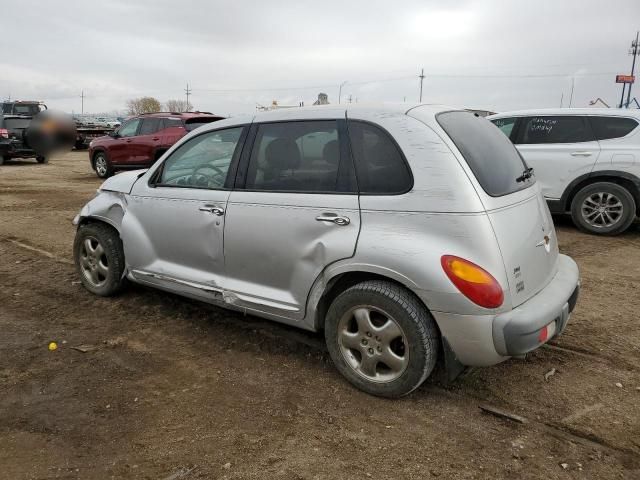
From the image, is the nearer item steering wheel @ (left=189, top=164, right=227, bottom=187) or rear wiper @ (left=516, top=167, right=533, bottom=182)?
rear wiper @ (left=516, top=167, right=533, bottom=182)

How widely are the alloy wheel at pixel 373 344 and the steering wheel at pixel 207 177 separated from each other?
4.52 feet

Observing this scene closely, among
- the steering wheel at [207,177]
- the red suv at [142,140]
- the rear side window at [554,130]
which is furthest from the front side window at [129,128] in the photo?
the steering wheel at [207,177]

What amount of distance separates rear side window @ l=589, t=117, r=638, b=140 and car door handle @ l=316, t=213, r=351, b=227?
6002mm

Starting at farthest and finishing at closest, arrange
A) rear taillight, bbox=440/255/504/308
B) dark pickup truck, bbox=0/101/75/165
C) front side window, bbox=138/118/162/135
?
front side window, bbox=138/118/162/135 → dark pickup truck, bbox=0/101/75/165 → rear taillight, bbox=440/255/504/308

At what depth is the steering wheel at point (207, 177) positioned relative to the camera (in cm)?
369

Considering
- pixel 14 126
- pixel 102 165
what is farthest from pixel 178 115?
pixel 14 126

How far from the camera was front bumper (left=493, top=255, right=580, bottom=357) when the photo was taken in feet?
8.74

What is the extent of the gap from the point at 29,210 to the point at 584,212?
30.2 feet

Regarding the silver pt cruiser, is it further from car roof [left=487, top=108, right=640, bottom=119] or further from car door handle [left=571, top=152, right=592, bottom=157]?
car roof [left=487, top=108, right=640, bottom=119]

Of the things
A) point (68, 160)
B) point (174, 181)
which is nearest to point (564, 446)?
point (174, 181)

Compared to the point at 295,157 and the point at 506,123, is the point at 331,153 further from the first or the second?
the point at 506,123

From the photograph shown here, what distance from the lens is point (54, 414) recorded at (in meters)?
2.91

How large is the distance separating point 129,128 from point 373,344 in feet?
40.8

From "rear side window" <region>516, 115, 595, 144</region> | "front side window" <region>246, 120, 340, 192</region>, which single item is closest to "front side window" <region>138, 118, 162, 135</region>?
"rear side window" <region>516, 115, 595, 144</region>
